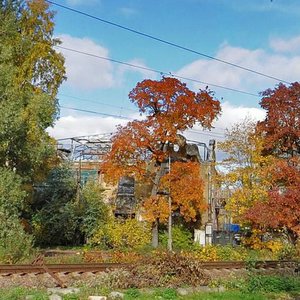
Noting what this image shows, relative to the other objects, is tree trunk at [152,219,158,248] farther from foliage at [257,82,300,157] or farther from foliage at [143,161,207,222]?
foliage at [257,82,300,157]

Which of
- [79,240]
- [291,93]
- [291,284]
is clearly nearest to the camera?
[291,284]

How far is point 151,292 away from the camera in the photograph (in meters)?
12.1

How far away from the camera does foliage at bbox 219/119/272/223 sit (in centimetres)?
2820

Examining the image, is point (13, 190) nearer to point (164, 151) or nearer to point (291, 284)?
point (291, 284)

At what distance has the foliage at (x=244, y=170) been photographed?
28.2 metres

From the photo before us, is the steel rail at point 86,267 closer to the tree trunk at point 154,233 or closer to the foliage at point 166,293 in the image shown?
the foliage at point 166,293

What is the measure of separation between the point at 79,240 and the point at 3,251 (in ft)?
62.3

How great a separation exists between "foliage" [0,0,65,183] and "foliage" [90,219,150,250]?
23.0 ft

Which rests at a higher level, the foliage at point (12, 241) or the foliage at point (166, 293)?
the foliage at point (12, 241)

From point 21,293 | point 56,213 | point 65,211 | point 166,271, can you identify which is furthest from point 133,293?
point 56,213

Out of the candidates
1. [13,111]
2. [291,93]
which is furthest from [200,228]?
[13,111]

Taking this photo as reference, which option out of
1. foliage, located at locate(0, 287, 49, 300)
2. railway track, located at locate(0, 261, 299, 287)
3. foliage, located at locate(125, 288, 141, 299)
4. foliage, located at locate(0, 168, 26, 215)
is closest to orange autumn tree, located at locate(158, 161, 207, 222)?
railway track, located at locate(0, 261, 299, 287)

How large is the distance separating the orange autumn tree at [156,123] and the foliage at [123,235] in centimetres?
229

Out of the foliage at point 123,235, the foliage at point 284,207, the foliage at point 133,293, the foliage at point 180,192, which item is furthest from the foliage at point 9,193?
the foliage at point 123,235
